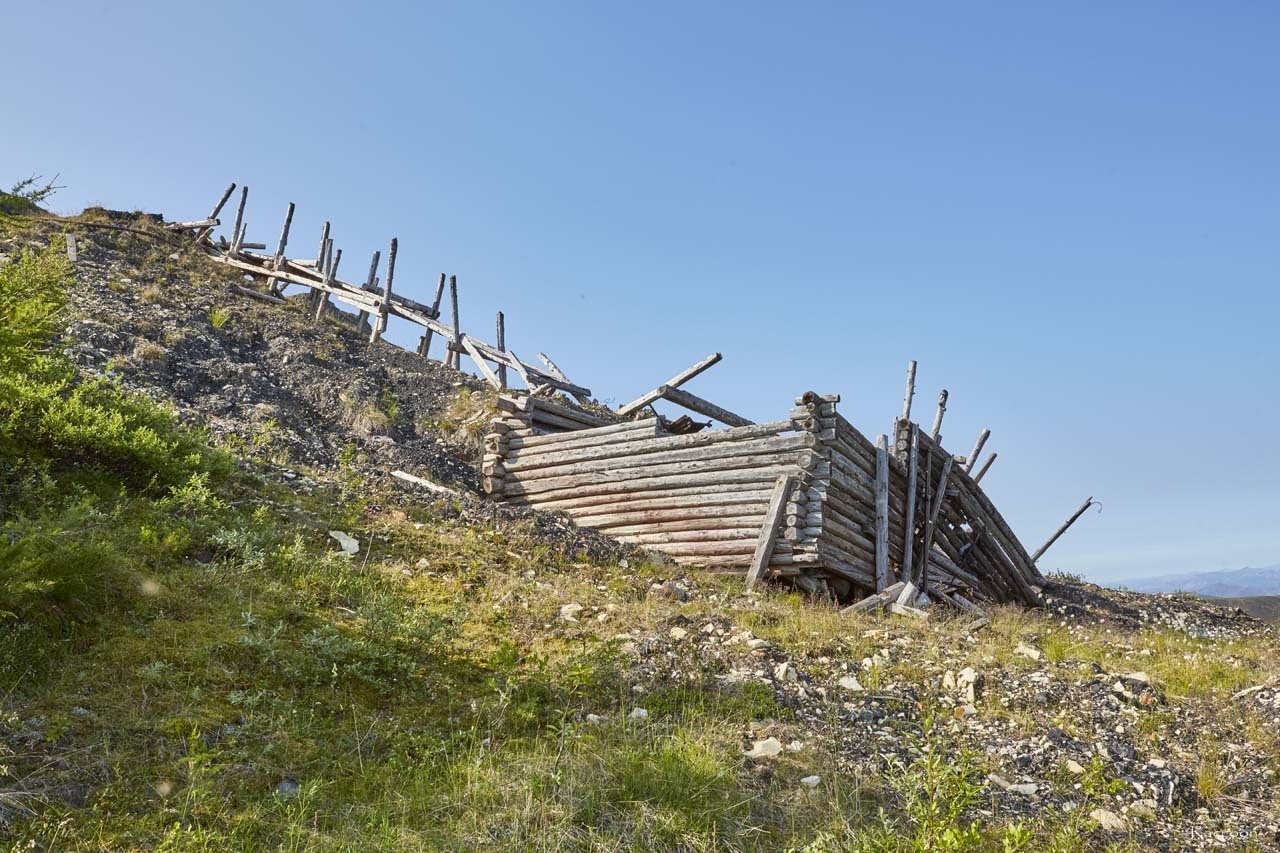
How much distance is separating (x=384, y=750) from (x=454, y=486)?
349 inches

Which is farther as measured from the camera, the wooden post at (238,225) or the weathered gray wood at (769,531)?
the wooden post at (238,225)

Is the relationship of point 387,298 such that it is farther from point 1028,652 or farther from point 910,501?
point 1028,652

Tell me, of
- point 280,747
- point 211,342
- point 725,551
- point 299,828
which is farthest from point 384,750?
point 211,342

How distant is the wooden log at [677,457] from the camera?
37.6 feet

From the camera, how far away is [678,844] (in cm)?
405

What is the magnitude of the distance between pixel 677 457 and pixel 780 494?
2.03 m

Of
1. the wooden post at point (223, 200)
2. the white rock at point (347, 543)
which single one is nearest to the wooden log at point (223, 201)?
the wooden post at point (223, 200)

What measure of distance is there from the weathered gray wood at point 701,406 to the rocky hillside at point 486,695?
3.10m

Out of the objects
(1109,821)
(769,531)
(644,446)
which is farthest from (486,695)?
(644,446)

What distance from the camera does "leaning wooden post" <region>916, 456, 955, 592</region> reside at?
13.7 metres

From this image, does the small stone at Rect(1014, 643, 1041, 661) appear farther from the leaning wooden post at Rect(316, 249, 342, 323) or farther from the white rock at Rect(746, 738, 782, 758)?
the leaning wooden post at Rect(316, 249, 342, 323)

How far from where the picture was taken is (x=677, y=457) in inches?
497

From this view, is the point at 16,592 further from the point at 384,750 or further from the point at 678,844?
the point at 678,844

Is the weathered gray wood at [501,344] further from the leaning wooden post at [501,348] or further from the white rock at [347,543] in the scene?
the white rock at [347,543]
